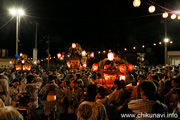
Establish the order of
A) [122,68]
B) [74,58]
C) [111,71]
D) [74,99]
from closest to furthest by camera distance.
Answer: [74,99] → [111,71] → [122,68] → [74,58]

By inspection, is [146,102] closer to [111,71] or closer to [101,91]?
[101,91]

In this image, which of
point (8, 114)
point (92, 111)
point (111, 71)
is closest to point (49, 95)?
point (92, 111)

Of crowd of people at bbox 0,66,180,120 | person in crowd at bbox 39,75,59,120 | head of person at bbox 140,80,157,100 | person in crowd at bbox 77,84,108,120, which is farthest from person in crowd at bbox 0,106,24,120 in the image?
person in crowd at bbox 39,75,59,120

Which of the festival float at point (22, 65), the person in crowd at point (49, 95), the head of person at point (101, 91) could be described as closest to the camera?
the head of person at point (101, 91)

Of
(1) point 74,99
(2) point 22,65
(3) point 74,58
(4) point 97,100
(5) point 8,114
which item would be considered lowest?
(1) point 74,99

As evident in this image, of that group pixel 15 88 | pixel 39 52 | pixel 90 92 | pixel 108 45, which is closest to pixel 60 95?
pixel 15 88

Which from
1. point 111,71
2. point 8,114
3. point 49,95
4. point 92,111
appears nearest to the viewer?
point 8,114

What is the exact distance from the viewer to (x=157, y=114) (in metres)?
2.74

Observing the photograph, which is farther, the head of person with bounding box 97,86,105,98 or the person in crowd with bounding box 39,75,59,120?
the person in crowd with bounding box 39,75,59,120

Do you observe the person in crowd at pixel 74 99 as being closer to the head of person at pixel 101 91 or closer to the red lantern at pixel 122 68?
the head of person at pixel 101 91

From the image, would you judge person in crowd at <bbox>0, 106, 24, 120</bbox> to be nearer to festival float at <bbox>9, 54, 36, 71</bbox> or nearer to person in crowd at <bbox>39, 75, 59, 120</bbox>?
person in crowd at <bbox>39, 75, 59, 120</bbox>

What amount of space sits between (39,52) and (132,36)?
21.1 m

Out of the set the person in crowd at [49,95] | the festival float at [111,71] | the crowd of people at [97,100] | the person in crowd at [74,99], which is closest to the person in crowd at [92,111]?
the crowd of people at [97,100]

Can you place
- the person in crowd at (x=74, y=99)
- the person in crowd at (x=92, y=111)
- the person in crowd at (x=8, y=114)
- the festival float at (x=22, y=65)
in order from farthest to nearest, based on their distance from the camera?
the festival float at (x=22, y=65)
the person in crowd at (x=74, y=99)
the person in crowd at (x=92, y=111)
the person in crowd at (x=8, y=114)
